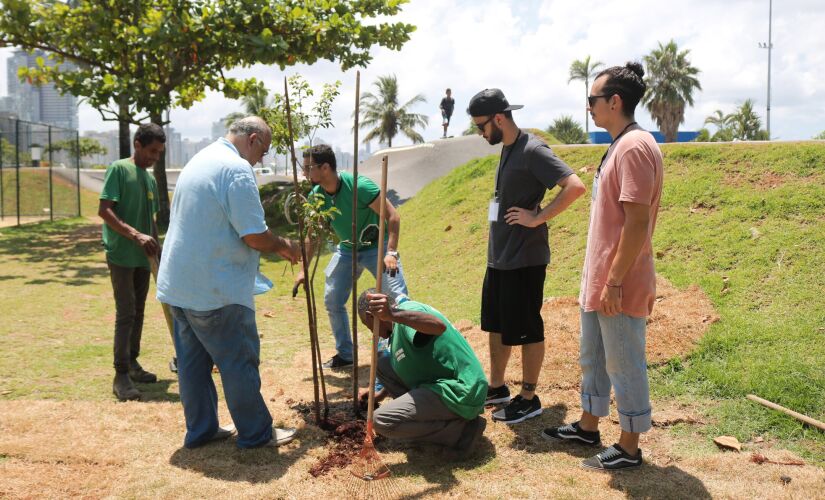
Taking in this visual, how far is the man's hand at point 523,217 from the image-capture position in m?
4.09

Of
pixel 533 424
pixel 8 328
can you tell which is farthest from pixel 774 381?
pixel 8 328

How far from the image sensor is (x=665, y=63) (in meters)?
42.4

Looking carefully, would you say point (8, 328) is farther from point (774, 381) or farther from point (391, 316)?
point (774, 381)

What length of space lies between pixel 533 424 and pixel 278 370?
243 centimetres

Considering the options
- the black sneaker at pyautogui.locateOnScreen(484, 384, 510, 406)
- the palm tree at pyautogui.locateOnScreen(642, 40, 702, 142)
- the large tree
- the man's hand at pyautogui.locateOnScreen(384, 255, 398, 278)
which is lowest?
the black sneaker at pyautogui.locateOnScreen(484, 384, 510, 406)

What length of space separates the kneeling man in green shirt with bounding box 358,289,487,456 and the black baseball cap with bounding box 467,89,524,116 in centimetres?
132

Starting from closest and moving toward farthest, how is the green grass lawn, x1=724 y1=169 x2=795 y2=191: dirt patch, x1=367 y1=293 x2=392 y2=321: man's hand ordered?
1. x1=367 y1=293 x2=392 y2=321: man's hand
2. the green grass lawn
3. x1=724 y1=169 x2=795 y2=191: dirt patch

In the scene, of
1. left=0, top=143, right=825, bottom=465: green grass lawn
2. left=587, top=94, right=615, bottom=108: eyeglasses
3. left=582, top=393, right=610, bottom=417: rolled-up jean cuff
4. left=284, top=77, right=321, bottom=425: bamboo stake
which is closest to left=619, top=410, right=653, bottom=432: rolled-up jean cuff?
left=582, top=393, right=610, bottom=417: rolled-up jean cuff

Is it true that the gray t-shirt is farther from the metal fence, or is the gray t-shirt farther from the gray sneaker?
the metal fence

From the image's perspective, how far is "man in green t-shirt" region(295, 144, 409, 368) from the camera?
471 cm

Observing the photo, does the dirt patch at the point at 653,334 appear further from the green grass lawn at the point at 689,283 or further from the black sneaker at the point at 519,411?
the black sneaker at the point at 519,411

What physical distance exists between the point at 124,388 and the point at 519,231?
3.07 m

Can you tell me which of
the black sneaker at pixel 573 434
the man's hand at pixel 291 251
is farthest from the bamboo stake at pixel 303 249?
the black sneaker at pixel 573 434

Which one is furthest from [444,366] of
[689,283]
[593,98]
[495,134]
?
[689,283]
